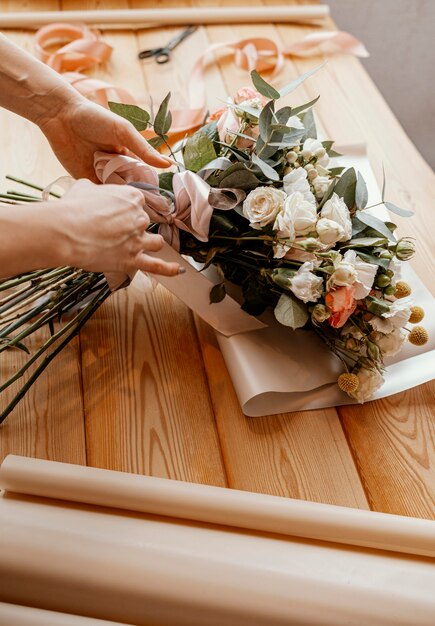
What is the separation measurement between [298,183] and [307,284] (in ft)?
0.49

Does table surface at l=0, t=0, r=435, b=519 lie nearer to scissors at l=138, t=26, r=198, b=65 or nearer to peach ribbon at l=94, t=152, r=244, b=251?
peach ribbon at l=94, t=152, r=244, b=251

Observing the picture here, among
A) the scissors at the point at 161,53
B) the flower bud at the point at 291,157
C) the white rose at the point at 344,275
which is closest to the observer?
the white rose at the point at 344,275

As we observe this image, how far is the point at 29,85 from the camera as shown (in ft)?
3.69

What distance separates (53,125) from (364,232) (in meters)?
0.49

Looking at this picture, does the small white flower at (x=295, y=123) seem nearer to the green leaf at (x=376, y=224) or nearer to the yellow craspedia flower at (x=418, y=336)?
the green leaf at (x=376, y=224)

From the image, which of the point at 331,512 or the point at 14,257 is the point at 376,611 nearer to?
the point at 331,512

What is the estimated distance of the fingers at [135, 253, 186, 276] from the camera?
3.24 feet

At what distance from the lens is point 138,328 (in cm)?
120

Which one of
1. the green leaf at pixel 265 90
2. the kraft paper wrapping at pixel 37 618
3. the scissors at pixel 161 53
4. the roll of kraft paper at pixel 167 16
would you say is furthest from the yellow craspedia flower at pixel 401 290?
the roll of kraft paper at pixel 167 16

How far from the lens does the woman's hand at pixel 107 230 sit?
0.92 metres

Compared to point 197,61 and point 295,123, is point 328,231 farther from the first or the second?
point 197,61

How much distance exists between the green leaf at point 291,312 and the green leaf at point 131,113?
36cm

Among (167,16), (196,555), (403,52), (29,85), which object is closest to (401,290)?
(196,555)

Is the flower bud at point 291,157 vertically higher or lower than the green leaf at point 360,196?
higher
